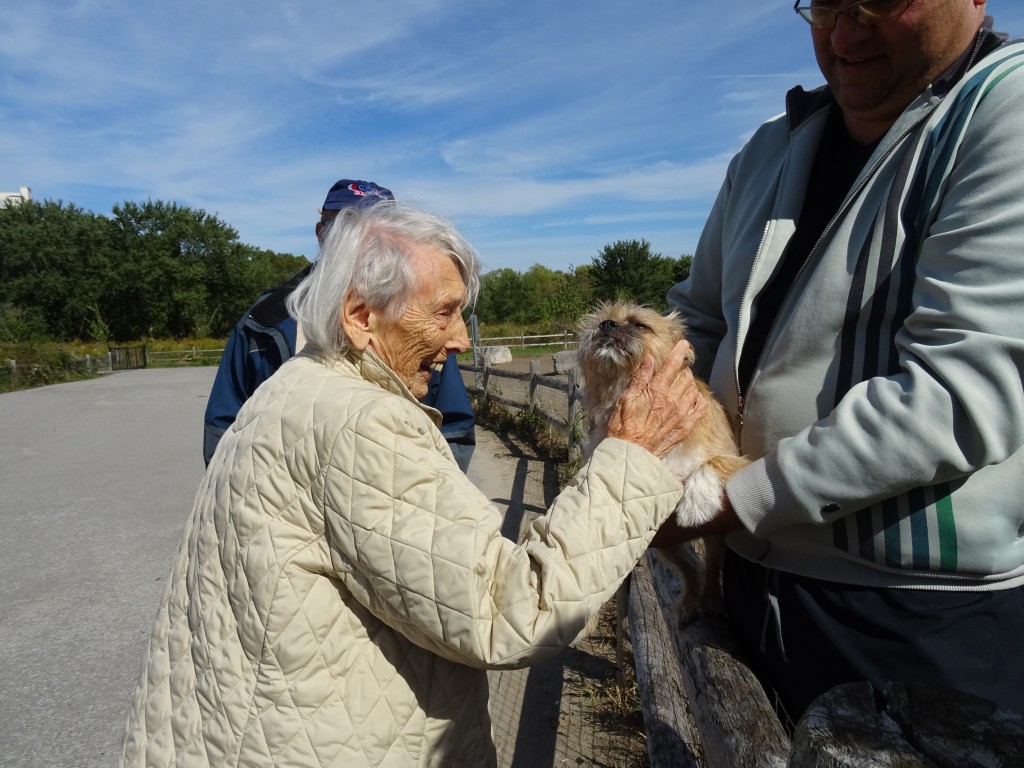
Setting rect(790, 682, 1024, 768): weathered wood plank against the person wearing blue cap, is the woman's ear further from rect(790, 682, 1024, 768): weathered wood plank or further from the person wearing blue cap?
the person wearing blue cap

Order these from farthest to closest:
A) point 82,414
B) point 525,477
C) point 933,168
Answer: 1. point 82,414
2. point 525,477
3. point 933,168

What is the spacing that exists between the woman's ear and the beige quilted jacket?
0.13 m

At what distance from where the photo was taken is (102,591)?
6246 millimetres

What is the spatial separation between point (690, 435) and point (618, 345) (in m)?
0.50

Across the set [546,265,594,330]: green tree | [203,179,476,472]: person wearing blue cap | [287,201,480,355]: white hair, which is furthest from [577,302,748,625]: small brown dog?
[546,265,594,330]: green tree

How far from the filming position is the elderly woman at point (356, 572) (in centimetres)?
155

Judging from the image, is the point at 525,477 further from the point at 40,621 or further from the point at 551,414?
the point at 40,621

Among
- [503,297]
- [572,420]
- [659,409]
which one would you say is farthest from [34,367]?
[503,297]

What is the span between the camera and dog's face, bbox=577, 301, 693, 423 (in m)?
2.43

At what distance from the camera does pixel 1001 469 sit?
4.66 feet

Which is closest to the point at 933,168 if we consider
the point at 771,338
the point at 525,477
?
the point at 771,338

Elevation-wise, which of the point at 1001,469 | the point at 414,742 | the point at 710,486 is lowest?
the point at 414,742

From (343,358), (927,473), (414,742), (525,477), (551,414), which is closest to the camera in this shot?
(927,473)

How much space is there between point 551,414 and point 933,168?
1126 centimetres
